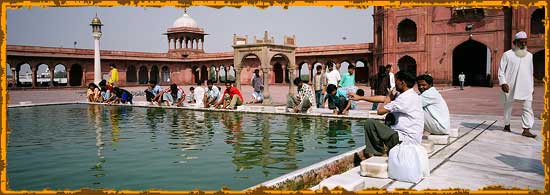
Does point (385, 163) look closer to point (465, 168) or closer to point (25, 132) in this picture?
point (465, 168)

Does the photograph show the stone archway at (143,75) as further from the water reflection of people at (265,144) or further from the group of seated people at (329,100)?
the water reflection of people at (265,144)

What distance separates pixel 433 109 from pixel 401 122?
1385mm

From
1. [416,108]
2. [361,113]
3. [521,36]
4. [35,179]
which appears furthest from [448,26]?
[35,179]

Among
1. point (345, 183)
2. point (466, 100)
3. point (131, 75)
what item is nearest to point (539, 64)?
point (466, 100)

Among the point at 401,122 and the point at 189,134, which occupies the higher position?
the point at 401,122

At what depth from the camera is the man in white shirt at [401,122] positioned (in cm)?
389

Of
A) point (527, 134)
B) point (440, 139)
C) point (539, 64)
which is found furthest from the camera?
point (539, 64)

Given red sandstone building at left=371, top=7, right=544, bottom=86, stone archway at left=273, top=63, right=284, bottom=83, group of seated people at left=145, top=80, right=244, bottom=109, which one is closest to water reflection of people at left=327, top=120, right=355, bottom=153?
group of seated people at left=145, top=80, right=244, bottom=109

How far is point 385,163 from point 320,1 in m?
1.48

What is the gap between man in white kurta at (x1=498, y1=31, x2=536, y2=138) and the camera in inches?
223

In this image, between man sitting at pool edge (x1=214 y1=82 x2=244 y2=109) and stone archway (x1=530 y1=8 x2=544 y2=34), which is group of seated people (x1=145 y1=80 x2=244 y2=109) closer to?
man sitting at pool edge (x1=214 y1=82 x2=244 y2=109)

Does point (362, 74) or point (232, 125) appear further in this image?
point (362, 74)

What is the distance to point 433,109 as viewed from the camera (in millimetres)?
5160

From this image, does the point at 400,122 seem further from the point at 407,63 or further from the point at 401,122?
the point at 407,63
